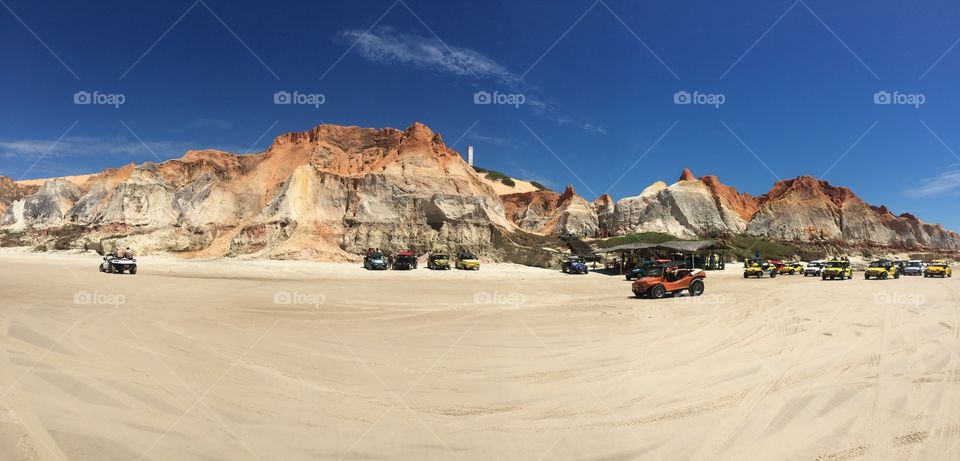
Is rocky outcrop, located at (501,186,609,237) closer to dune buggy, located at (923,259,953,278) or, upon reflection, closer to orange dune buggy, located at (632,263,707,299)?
dune buggy, located at (923,259,953,278)

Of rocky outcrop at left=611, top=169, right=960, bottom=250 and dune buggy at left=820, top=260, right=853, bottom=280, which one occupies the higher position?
rocky outcrop at left=611, top=169, right=960, bottom=250

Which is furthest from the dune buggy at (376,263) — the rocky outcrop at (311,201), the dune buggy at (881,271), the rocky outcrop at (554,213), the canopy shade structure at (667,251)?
the rocky outcrop at (554,213)

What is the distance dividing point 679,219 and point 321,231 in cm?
6613

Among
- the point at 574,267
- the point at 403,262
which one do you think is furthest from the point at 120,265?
the point at 574,267

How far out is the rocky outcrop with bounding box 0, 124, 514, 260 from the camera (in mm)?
49125

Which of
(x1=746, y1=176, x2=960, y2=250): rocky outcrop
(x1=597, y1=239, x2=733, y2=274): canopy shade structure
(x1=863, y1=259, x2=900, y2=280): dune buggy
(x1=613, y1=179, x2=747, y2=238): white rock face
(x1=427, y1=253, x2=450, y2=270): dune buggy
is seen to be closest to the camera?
(x1=863, y1=259, x2=900, y2=280): dune buggy

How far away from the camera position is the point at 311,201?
172 feet

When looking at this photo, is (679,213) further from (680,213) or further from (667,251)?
(667,251)

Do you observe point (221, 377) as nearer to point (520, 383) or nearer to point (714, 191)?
point (520, 383)

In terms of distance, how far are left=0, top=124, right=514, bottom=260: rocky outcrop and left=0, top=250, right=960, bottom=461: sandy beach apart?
3680cm

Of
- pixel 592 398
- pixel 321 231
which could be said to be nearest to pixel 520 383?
pixel 592 398

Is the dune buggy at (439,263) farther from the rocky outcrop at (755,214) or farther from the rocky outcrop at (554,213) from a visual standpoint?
the rocky outcrop at (755,214)

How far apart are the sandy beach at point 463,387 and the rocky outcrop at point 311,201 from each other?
121ft

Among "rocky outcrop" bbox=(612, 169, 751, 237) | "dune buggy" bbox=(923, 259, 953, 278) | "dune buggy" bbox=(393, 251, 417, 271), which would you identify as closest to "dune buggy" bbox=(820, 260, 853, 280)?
"dune buggy" bbox=(923, 259, 953, 278)
